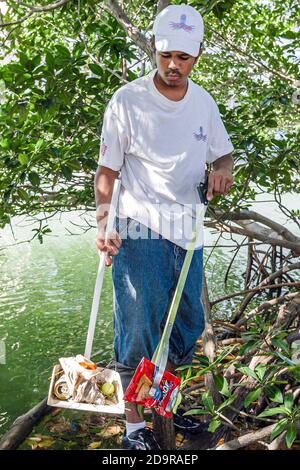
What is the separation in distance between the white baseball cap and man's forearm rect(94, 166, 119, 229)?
0.47 metres

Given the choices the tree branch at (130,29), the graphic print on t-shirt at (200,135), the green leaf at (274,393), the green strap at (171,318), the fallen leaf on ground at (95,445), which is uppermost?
the tree branch at (130,29)

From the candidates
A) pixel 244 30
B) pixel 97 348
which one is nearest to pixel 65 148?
pixel 97 348

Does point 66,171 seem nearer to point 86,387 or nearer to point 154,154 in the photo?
point 154,154

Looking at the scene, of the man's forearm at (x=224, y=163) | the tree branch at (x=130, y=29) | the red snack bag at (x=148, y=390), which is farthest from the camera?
the tree branch at (x=130, y=29)

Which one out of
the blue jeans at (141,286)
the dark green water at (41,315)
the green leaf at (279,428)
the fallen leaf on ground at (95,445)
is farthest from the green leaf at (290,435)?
the dark green water at (41,315)

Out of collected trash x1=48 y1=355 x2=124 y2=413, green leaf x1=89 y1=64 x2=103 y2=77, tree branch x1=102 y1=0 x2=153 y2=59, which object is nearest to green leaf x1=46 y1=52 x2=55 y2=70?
green leaf x1=89 y1=64 x2=103 y2=77

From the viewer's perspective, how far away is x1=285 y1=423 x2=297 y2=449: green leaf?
2.02 meters

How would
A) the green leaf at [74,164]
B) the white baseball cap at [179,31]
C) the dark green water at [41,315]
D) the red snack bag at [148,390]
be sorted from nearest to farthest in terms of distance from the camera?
the red snack bag at [148,390] → the white baseball cap at [179,31] → the green leaf at [74,164] → the dark green water at [41,315]

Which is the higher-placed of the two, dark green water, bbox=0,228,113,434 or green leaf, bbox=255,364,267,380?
green leaf, bbox=255,364,267,380

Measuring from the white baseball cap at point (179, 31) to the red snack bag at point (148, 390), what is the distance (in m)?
1.06

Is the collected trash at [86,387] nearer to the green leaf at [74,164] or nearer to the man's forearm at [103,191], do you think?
the man's forearm at [103,191]

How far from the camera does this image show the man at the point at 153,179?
85.0 inches

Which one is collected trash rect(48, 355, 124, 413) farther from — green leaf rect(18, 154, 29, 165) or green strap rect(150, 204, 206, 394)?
green leaf rect(18, 154, 29, 165)

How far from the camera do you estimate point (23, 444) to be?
9.76 feet
